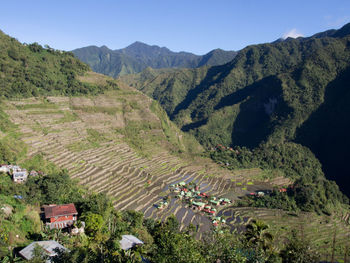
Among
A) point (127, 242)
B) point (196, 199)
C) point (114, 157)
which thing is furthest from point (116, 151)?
point (127, 242)

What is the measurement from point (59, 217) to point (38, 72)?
40.7 metres

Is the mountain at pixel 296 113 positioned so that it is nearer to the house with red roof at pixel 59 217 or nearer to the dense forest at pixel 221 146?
the dense forest at pixel 221 146

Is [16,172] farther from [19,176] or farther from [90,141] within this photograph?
[90,141]

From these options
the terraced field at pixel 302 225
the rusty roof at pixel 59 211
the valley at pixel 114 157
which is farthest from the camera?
the valley at pixel 114 157

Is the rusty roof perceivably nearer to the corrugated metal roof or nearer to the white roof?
the white roof

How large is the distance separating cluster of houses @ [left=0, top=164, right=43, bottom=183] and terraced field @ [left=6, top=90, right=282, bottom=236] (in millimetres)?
5678

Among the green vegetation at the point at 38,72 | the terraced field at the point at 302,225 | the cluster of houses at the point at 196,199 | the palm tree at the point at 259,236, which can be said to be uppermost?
the green vegetation at the point at 38,72

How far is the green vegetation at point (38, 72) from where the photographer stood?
1818 inches

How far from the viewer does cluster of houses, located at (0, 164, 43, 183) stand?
83.8ft

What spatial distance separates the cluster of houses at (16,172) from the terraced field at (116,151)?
568 centimetres

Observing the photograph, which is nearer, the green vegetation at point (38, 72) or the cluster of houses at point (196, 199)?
the cluster of houses at point (196, 199)

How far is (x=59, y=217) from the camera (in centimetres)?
2000

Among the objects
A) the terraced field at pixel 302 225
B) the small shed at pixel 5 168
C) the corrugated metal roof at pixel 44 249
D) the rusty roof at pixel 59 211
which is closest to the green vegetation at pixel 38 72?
the small shed at pixel 5 168

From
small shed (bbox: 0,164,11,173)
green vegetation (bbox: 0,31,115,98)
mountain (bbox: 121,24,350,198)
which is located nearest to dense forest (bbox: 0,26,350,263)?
green vegetation (bbox: 0,31,115,98)
